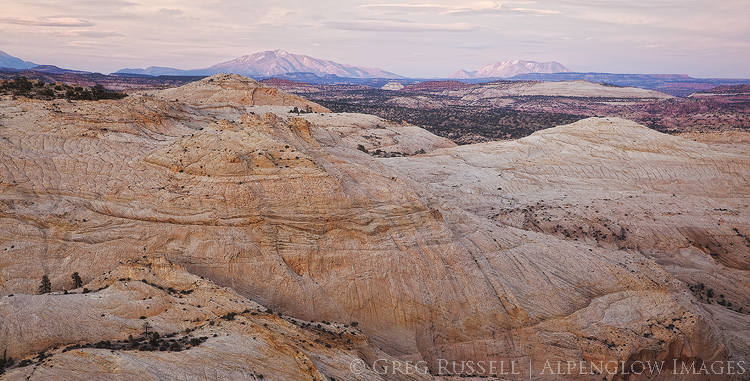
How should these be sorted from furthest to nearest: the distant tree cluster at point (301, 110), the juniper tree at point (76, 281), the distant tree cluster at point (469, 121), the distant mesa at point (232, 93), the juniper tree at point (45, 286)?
1. the distant tree cluster at point (469, 121)
2. the distant mesa at point (232, 93)
3. the distant tree cluster at point (301, 110)
4. the juniper tree at point (76, 281)
5. the juniper tree at point (45, 286)

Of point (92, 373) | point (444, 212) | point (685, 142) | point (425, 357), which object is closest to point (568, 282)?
point (444, 212)

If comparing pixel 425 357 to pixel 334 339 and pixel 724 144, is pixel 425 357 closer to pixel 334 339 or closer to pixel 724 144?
pixel 334 339

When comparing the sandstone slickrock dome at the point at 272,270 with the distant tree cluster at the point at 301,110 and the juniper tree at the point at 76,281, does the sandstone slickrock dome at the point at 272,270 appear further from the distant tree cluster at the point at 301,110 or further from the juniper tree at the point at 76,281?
the distant tree cluster at the point at 301,110

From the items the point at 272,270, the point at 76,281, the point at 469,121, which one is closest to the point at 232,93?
the point at 469,121

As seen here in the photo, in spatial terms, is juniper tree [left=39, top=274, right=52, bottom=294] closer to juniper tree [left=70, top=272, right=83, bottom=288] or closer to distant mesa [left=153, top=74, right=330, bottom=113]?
juniper tree [left=70, top=272, right=83, bottom=288]

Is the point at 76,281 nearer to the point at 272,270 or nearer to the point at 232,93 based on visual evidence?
the point at 272,270

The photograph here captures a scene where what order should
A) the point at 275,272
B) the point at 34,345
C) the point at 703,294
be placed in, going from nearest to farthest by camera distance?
1. the point at 34,345
2. the point at 275,272
3. the point at 703,294

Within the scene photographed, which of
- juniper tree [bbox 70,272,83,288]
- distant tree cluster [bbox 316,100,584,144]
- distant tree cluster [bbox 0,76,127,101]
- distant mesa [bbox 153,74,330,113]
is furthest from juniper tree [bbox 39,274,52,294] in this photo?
distant tree cluster [bbox 316,100,584,144]

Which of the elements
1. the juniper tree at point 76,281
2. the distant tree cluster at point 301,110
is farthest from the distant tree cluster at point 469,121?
the juniper tree at point 76,281
